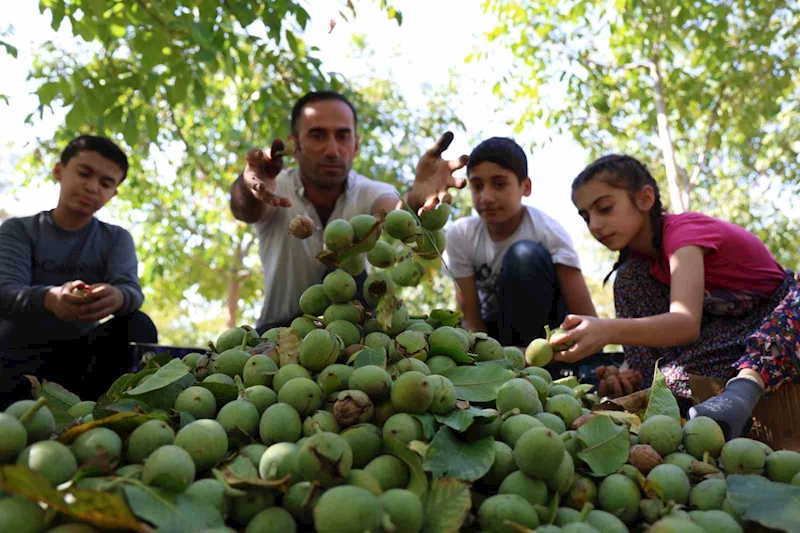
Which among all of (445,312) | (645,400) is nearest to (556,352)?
(645,400)

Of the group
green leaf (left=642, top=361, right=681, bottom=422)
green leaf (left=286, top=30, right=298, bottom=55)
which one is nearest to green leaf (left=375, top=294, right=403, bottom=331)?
green leaf (left=642, top=361, right=681, bottom=422)

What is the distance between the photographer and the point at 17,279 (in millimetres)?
3020

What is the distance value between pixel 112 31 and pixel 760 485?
3801mm

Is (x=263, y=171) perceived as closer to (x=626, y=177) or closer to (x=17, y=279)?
(x=626, y=177)

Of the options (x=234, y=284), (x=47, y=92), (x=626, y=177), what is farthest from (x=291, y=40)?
(x=234, y=284)

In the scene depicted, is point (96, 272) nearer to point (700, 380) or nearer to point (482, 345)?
point (482, 345)

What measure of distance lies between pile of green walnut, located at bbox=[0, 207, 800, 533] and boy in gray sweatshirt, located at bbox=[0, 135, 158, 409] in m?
1.79

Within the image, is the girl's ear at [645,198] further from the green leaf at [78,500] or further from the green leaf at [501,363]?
the green leaf at [78,500]

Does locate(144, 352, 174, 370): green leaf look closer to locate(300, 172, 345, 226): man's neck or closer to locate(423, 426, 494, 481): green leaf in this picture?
Result: locate(423, 426, 494, 481): green leaf

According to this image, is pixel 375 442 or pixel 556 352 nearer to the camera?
pixel 375 442

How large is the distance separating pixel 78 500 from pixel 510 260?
7.68ft

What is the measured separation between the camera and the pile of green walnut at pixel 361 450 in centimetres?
81

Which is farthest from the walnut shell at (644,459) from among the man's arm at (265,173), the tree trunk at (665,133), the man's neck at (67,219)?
the tree trunk at (665,133)

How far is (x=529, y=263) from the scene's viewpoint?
285 cm
